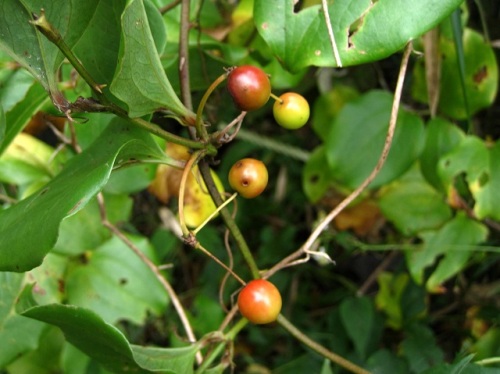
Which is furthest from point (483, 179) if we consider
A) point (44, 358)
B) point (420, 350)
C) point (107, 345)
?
point (44, 358)

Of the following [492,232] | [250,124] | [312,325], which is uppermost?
[250,124]

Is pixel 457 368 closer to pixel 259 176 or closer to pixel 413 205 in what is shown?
pixel 259 176

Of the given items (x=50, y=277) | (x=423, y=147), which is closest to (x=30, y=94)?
(x=50, y=277)

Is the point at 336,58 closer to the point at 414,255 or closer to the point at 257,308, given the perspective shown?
the point at 257,308

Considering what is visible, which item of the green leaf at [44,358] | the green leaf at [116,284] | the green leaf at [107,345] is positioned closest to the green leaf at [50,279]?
the green leaf at [116,284]

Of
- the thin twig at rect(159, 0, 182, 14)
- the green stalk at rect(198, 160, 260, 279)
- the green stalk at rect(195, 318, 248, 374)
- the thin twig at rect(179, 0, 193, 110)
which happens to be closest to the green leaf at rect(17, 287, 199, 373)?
the green stalk at rect(195, 318, 248, 374)

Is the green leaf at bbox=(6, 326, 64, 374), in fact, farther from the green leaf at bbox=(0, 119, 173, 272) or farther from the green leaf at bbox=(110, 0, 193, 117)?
the green leaf at bbox=(110, 0, 193, 117)
